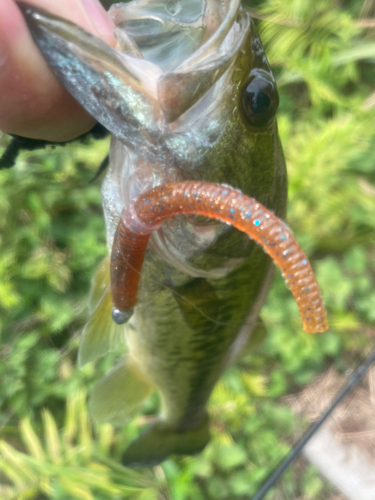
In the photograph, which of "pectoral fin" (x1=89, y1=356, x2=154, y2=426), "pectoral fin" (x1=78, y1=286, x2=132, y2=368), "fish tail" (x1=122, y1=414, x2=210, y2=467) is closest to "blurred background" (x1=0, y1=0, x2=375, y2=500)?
"fish tail" (x1=122, y1=414, x2=210, y2=467)

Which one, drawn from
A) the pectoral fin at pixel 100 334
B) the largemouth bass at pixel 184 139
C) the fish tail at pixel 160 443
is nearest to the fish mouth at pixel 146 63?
the largemouth bass at pixel 184 139

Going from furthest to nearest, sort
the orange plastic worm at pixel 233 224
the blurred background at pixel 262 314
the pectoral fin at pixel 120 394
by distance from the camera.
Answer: the blurred background at pixel 262 314, the pectoral fin at pixel 120 394, the orange plastic worm at pixel 233 224

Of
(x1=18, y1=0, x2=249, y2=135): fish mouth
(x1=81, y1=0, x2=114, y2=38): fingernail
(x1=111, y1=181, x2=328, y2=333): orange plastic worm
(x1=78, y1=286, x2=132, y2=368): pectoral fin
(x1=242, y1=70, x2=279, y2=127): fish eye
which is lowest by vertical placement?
(x1=78, y1=286, x2=132, y2=368): pectoral fin

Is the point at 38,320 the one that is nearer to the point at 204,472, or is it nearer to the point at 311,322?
the point at 204,472

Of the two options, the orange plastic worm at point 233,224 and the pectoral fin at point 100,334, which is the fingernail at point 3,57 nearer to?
the orange plastic worm at point 233,224

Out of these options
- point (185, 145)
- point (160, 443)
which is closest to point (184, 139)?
point (185, 145)

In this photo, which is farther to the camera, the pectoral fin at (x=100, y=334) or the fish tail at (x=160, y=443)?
the fish tail at (x=160, y=443)

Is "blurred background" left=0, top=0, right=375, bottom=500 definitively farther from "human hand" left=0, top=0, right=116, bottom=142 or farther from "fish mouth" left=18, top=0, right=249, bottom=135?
"fish mouth" left=18, top=0, right=249, bottom=135
